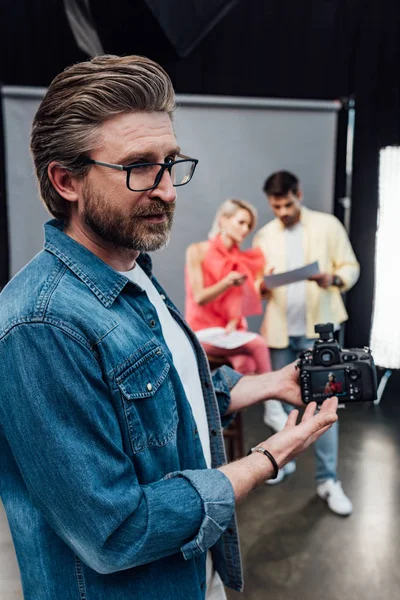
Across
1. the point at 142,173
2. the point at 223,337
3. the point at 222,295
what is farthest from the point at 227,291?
the point at 142,173

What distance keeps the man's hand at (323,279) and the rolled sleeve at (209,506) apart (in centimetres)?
179

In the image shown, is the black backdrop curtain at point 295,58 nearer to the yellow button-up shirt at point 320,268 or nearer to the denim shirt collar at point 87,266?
the yellow button-up shirt at point 320,268

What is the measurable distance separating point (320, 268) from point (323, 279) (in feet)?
0.30

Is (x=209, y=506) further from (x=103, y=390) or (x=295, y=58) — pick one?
(x=295, y=58)

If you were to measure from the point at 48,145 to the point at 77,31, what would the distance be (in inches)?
83.8

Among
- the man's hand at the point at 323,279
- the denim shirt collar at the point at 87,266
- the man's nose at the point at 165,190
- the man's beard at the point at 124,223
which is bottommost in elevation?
the man's hand at the point at 323,279

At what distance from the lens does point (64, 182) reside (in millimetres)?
824

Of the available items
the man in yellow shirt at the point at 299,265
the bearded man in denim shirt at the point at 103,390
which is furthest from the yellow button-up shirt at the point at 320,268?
the bearded man in denim shirt at the point at 103,390

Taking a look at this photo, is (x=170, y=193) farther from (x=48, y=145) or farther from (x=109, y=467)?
(x=109, y=467)

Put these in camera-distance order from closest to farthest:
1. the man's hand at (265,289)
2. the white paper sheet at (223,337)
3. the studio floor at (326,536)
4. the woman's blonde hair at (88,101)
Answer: the woman's blonde hair at (88,101)
the studio floor at (326,536)
the white paper sheet at (223,337)
the man's hand at (265,289)

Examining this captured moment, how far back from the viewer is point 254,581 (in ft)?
6.31

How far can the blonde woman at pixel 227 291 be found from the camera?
2322 mm

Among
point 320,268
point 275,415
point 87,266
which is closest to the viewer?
point 87,266

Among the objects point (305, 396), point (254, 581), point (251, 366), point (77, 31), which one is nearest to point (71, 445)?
point (305, 396)
